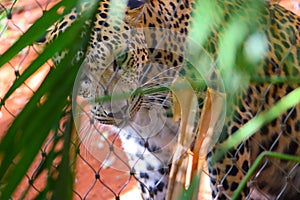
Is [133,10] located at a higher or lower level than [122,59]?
higher

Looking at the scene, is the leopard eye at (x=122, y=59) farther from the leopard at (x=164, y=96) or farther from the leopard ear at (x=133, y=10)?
the leopard ear at (x=133, y=10)

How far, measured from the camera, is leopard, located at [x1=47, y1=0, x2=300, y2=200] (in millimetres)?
2273

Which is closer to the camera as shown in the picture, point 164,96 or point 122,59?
point 164,96

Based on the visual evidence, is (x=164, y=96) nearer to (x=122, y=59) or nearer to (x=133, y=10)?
(x=122, y=59)

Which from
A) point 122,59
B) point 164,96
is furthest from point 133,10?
point 164,96

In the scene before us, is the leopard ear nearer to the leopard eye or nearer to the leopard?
the leopard

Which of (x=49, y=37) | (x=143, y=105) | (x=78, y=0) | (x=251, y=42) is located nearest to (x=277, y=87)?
(x=143, y=105)

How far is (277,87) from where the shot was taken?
2539 millimetres

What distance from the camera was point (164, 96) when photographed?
2.14 meters

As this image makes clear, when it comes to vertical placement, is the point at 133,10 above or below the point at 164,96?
above

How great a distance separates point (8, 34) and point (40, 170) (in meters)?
3.94

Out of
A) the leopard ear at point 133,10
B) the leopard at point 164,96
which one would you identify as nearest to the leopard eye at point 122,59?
the leopard at point 164,96

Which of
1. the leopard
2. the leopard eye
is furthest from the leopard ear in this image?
the leopard eye

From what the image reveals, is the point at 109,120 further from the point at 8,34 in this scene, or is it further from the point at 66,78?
the point at 8,34
